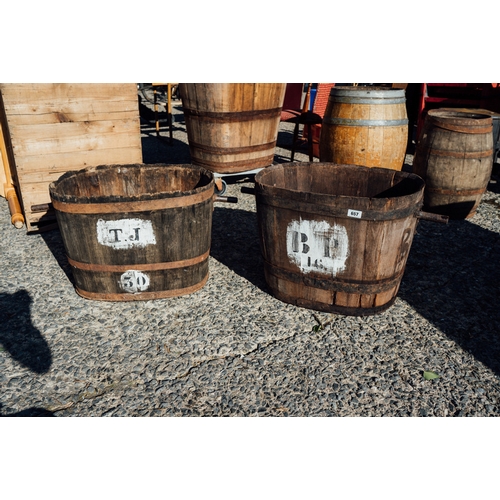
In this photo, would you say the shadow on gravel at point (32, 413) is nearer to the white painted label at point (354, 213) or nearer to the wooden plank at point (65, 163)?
the white painted label at point (354, 213)

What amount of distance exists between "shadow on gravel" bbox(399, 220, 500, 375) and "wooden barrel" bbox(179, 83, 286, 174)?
7.93ft

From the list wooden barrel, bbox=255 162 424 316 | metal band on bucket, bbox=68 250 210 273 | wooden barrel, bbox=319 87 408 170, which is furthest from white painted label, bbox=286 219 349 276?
wooden barrel, bbox=319 87 408 170

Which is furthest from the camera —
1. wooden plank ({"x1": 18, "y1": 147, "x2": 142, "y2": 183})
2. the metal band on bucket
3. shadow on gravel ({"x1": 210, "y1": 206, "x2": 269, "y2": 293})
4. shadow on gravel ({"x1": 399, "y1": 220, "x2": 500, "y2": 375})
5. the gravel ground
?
wooden plank ({"x1": 18, "y1": 147, "x2": 142, "y2": 183})

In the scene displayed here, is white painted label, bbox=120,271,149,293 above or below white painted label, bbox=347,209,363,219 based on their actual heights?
below

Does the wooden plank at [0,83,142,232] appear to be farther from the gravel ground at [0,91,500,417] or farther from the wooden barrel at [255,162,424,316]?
the wooden barrel at [255,162,424,316]

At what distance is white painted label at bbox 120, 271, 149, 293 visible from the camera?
354 centimetres

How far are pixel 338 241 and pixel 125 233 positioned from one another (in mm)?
1617

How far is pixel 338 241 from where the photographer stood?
3.17 m

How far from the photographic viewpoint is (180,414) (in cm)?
257

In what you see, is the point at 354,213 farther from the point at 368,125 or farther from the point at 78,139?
the point at 78,139

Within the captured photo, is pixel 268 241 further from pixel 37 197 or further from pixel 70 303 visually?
pixel 37 197

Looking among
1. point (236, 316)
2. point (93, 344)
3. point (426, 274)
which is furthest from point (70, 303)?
point (426, 274)

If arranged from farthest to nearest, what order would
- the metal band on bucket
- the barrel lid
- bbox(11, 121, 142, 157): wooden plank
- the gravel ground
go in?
the barrel lid
bbox(11, 121, 142, 157): wooden plank
the metal band on bucket
the gravel ground

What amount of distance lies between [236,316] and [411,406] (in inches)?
56.9
